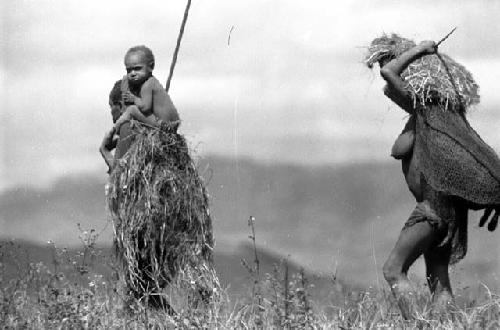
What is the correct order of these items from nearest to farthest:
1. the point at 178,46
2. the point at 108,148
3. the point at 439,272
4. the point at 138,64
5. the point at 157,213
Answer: the point at 439,272, the point at 157,213, the point at 138,64, the point at 108,148, the point at 178,46

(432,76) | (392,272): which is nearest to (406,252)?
(392,272)

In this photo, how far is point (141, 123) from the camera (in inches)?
307

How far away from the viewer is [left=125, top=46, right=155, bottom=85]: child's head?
780 centimetres

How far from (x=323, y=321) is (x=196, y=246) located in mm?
1342

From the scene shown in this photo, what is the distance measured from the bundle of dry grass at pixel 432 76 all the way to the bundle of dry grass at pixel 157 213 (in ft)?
5.35

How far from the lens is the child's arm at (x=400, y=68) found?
726 centimetres

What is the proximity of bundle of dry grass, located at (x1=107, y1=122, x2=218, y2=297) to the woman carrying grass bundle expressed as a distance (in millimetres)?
1497

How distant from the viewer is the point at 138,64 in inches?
307

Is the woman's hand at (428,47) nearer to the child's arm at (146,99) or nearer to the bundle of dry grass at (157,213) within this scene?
the bundle of dry grass at (157,213)

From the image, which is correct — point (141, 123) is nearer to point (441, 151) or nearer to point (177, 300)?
point (177, 300)

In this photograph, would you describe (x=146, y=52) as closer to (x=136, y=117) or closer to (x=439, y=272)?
(x=136, y=117)

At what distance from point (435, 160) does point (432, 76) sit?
59cm

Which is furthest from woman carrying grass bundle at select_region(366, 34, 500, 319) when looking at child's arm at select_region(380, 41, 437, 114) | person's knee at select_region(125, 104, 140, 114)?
person's knee at select_region(125, 104, 140, 114)

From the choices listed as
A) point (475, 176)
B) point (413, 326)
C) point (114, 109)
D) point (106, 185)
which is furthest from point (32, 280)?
point (475, 176)
